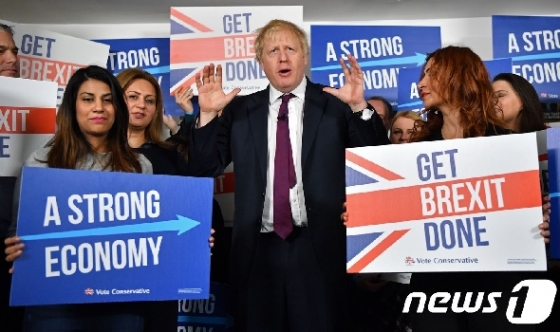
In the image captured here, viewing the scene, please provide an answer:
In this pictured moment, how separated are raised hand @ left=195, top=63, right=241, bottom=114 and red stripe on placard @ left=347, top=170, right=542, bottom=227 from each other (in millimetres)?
651

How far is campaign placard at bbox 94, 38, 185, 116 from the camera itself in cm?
434

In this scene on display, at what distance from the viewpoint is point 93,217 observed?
2125 mm

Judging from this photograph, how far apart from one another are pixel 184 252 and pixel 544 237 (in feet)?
3.92

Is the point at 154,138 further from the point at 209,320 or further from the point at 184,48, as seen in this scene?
the point at 184,48

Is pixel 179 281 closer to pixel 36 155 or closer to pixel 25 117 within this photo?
pixel 36 155

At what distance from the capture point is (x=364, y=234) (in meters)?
2.33

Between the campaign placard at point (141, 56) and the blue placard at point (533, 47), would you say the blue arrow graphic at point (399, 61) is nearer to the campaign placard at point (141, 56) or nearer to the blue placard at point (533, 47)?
the blue placard at point (533, 47)

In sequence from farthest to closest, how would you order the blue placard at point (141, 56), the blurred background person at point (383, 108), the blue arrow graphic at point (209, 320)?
the blue placard at point (141, 56) → the blurred background person at point (383, 108) → the blue arrow graphic at point (209, 320)

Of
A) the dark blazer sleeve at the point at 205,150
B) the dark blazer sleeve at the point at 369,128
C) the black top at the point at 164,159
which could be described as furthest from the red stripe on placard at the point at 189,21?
the dark blazer sleeve at the point at 369,128

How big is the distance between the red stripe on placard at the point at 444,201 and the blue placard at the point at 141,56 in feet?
7.62

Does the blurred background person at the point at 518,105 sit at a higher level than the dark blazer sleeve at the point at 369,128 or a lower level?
higher

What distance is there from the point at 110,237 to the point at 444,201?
112cm

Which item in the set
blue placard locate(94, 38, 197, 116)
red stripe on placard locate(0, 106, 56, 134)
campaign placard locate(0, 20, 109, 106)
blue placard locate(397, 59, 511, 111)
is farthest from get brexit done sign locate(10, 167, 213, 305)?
blue placard locate(94, 38, 197, 116)

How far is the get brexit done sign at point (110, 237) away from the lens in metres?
2.04
